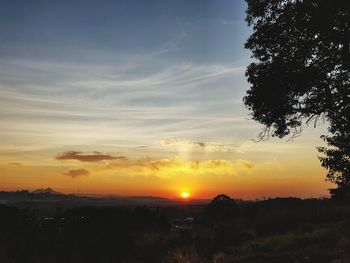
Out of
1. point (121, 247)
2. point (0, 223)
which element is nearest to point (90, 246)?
point (121, 247)

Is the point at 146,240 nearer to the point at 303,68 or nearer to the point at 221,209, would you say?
the point at 303,68

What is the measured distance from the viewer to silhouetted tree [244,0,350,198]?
1834 centimetres

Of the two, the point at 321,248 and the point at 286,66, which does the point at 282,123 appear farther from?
the point at 321,248

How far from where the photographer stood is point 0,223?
20328 mm

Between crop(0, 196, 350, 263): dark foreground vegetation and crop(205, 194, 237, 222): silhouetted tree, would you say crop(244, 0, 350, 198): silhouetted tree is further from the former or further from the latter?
crop(205, 194, 237, 222): silhouetted tree

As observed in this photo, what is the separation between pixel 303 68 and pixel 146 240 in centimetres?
1090

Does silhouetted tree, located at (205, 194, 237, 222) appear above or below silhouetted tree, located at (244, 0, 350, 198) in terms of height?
below

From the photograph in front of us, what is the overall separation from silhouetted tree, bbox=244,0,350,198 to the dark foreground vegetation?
3.99 m

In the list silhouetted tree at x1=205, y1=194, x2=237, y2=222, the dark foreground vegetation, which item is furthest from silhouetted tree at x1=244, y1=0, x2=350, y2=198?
silhouetted tree at x1=205, y1=194, x2=237, y2=222

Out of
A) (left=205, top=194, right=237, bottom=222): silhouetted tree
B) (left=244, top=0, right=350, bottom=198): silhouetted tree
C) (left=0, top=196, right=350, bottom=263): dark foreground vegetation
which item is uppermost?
(left=244, top=0, right=350, bottom=198): silhouetted tree

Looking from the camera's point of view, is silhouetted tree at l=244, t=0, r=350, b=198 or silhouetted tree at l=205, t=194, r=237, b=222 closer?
silhouetted tree at l=244, t=0, r=350, b=198

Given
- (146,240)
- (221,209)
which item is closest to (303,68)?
(146,240)

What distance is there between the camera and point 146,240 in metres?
22.5

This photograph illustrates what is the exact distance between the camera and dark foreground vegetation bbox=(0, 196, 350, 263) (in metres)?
17.8
